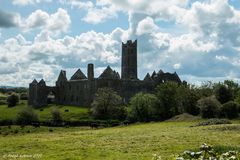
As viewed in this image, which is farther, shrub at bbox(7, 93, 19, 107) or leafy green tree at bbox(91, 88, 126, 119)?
shrub at bbox(7, 93, 19, 107)

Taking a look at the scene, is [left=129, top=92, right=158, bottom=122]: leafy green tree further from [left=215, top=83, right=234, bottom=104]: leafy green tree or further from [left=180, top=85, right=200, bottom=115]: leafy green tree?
[left=215, top=83, right=234, bottom=104]: leafy green tree

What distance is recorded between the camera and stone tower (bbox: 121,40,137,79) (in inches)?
7032

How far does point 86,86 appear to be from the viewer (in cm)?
14562

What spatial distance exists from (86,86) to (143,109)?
46.7 meters

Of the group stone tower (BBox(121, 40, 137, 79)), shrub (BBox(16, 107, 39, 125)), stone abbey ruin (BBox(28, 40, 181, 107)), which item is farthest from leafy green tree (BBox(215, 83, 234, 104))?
stone tower (BBox(121, 40, 137, 79))

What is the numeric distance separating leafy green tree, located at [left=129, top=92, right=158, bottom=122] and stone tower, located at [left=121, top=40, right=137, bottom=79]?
73.8 m

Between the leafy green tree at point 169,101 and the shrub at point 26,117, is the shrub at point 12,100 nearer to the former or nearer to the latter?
the shrub at point 26,117

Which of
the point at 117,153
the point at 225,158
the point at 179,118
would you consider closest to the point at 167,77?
the point at 179,118

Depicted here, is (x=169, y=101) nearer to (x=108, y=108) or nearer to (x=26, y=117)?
(x=108, y=108)

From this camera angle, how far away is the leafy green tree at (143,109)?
102m

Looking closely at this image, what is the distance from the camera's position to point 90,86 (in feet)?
470

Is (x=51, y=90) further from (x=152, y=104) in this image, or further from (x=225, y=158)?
(x=225, y=158)

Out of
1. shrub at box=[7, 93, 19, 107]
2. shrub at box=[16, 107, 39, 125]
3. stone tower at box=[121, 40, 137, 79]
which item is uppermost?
stone tower at box=[121, 40, 137, 79]

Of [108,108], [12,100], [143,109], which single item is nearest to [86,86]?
[12,100]
